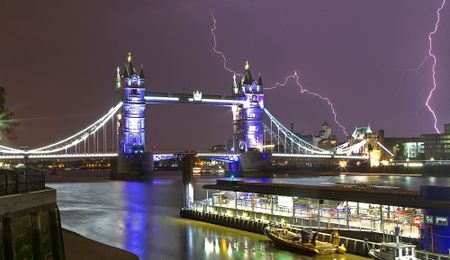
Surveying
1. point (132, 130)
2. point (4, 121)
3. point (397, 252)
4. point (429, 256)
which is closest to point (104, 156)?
point (132, 130)

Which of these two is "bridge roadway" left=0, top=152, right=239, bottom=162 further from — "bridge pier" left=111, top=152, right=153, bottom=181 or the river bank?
the river bank

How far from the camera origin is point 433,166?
15112cm

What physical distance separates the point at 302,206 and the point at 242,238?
3.88 m

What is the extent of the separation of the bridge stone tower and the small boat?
97.8 metres

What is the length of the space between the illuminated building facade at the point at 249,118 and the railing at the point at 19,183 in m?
130

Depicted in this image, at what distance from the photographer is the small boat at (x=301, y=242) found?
89.7ft

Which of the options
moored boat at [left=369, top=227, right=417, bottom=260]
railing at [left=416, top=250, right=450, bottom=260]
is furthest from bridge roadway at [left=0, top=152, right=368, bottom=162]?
railing at [left=416, top=250, right=450, bottom=260]

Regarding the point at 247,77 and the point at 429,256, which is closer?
the point at 429,256

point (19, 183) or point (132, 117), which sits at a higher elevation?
point (132, 117)

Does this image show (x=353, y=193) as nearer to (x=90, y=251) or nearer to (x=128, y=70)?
(x=90, y=251)

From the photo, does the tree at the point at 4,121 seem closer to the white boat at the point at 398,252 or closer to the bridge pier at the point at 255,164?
the white boat at the point at 398,252

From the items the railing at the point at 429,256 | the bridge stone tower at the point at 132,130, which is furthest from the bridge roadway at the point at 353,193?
the bridge stone tower at the point at 132,130

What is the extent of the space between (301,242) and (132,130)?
11128 centimetres

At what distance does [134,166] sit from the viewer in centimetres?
12888
